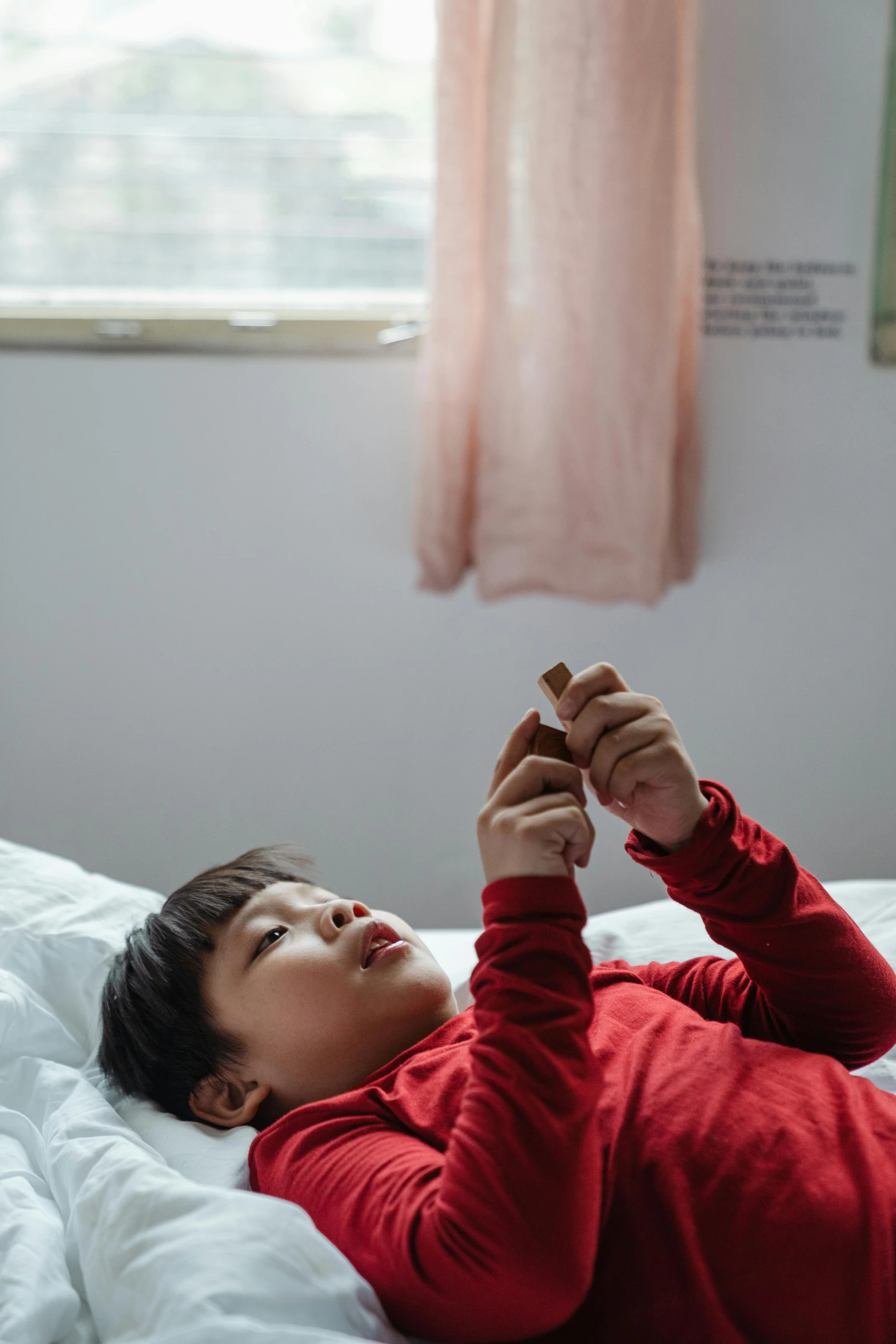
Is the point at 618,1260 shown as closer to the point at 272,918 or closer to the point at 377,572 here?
the point at 272,918

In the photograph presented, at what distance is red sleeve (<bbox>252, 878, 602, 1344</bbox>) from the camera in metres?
0.63

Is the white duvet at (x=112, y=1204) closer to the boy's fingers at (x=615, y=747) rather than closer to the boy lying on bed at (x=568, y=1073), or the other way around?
the boy lying on bed at (x=568, y=1073)

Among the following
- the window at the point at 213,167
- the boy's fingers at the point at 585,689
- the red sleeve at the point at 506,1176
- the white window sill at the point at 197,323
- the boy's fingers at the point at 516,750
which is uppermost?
the window at the point at 213,167

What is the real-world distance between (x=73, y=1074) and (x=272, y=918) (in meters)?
0.22

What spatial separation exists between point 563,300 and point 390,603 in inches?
21.4

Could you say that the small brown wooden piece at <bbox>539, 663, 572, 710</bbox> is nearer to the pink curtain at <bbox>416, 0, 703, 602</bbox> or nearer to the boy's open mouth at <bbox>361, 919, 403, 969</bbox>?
the boy's open mouth at <bbox>361, 919, 403, 969</bbox>

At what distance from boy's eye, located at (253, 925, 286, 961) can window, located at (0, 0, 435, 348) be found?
1.10 metres

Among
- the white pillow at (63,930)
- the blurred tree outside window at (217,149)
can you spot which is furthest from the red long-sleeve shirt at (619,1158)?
the blurred tree outside window at (217,149)

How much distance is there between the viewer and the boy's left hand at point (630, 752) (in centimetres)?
76

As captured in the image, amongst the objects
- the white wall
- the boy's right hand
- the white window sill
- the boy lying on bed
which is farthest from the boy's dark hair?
the white window sill

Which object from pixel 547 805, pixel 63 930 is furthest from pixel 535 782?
pixel 63 930

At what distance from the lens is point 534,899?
2.26ft

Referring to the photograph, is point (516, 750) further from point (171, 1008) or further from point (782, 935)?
point (171, 1008)

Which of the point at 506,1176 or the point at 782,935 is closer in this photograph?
the point at 506,1176
